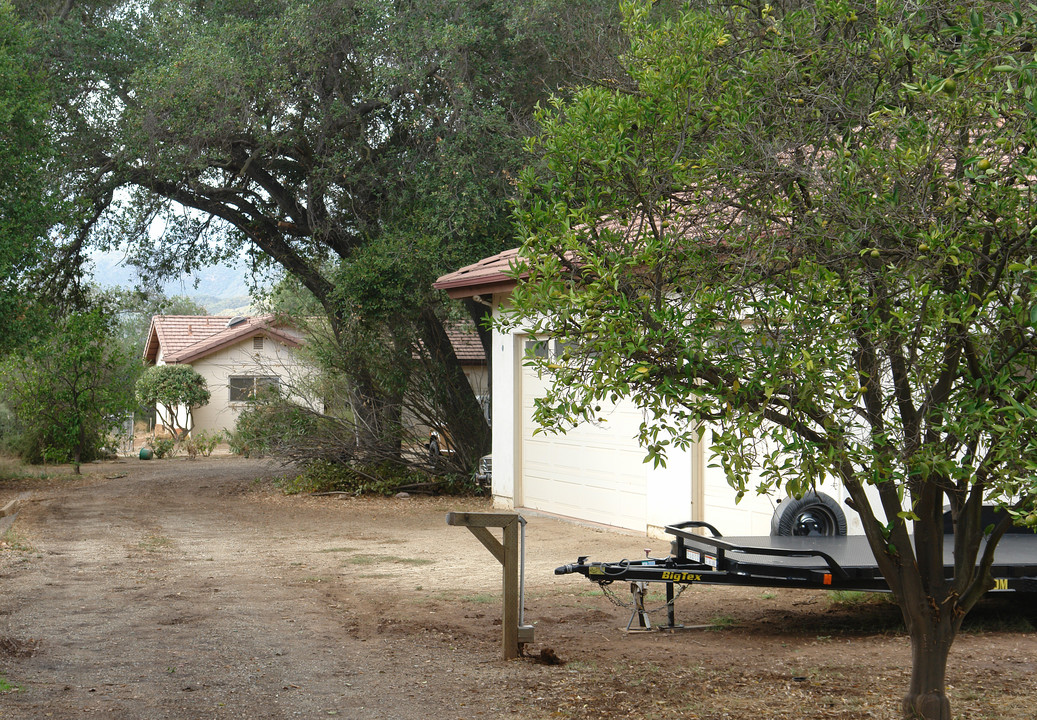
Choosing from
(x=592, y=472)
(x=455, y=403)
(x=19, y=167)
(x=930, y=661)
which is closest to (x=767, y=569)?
(x=930, y=661)

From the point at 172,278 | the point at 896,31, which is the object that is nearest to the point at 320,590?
the point at 896,31

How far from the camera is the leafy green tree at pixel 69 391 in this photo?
2252cm

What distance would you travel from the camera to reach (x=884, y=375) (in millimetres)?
4859

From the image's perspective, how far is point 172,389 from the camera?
34.8 meters

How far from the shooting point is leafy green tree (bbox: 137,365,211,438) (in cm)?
3472

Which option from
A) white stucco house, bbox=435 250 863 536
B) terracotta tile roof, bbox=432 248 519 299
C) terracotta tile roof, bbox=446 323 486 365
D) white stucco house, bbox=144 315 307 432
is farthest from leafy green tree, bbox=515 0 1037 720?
white stucco house, bbox=144 315 307 432

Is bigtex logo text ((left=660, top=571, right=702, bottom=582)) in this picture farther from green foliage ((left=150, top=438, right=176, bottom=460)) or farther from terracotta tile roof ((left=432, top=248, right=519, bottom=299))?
green foliage ((left=150, top=438, right=176, bottom=460))

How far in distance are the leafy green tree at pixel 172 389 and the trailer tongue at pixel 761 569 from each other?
1154 inches

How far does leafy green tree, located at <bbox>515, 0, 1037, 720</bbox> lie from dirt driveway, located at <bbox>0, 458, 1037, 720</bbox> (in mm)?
1371

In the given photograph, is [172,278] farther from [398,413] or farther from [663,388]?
[663,388]

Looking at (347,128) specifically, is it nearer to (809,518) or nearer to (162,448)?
(809,518)

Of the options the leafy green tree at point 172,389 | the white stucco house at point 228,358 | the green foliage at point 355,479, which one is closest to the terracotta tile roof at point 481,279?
the green foliage at point 355,479

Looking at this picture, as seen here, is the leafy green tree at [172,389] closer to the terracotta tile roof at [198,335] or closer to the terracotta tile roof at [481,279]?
the terracotta tile roof at [198,335]

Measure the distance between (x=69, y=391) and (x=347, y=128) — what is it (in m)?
11.4
